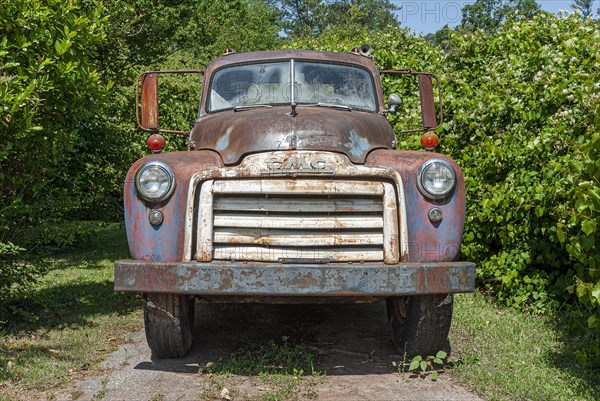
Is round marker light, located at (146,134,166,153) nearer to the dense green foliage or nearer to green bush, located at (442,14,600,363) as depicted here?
the dense green foliage

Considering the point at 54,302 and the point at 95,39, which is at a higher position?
the point at 95,39

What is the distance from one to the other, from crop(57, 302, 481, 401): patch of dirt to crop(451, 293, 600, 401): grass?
8.9 inches

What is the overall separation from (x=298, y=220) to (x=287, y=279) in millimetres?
423

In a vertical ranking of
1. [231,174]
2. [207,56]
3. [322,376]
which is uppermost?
[207,56]

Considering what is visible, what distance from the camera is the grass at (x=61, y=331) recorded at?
177 inches

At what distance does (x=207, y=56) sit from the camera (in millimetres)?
25047

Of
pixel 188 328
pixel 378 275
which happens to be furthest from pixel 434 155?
pixel 188 328

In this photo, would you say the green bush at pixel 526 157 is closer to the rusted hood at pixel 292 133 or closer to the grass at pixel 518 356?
the grass at pixel 518 356

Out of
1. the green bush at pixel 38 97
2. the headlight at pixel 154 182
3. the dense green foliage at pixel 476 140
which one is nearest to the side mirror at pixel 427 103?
the dense green foliage at pixel 476 140

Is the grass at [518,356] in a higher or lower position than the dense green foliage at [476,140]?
lower

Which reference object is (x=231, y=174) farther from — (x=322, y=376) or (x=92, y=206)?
(x=92, y=206)

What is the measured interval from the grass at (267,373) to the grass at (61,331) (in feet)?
3.04

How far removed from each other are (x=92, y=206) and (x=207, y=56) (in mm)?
17732

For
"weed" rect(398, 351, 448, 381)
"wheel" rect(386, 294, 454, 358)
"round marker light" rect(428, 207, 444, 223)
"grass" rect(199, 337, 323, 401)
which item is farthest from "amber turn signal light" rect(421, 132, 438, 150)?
"grass" rect(199, 337, 323, 401)
